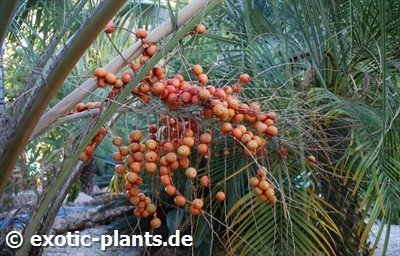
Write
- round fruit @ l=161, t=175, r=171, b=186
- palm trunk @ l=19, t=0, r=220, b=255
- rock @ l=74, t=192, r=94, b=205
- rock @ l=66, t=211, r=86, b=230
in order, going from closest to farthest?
1. palm trunk @ l=19, t=0, r=220, b=255
2. round fruit @ l=161, t=175, r=171, b=186
3. rock @ l=66, t=211, r=86, b=230
4. rock @ l=74, t=192, r=94, b=205

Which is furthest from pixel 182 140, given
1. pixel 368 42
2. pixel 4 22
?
pixel 368 42

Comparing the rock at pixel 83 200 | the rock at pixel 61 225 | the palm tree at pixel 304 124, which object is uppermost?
the palm tree at pixel 304 124

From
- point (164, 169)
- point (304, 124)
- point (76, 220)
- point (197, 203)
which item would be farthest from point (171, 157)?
point (76, 220)

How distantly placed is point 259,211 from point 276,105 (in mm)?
332

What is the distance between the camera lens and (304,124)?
1370 millimetres

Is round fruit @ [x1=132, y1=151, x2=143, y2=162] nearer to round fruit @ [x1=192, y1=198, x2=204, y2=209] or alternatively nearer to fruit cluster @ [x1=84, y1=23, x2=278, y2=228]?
fruit cluster @ [x1=84, y1=23, x2=278, y2=228]

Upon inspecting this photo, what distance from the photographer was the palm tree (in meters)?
1.15

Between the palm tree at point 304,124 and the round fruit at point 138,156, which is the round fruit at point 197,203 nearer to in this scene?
the palm tree at point 304,124

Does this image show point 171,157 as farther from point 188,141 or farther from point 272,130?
point 272,130

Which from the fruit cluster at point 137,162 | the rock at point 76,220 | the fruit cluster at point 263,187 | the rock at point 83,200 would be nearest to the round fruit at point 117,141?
the fruit cluster at point 137,162

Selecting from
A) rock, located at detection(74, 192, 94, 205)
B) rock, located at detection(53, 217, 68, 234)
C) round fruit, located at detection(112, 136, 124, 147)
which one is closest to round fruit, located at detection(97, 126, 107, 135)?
round fruit, located at detection(112, 136, 124, 147)

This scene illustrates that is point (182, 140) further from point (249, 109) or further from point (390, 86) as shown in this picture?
point (390, 86)

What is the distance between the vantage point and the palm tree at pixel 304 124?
45.3 inches

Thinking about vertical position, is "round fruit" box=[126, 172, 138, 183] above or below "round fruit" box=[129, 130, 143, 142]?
below
